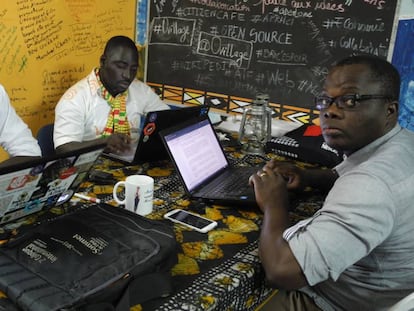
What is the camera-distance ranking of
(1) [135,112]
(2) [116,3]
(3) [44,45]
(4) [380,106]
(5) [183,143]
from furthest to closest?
(2) [116,3]
(3) [44,45]
(1) [135,112]
(5) [183,143]
(4) [380,106]

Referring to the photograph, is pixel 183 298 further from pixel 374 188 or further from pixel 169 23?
pixel 169 23

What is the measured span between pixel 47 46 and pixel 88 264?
2.18 metres

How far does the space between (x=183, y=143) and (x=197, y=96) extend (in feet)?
5.71

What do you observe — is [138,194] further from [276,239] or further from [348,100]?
[348,100]

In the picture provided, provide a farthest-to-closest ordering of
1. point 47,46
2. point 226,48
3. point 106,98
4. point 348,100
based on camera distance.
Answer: point 226,48
point 47,46
point 106,98
point 348,100

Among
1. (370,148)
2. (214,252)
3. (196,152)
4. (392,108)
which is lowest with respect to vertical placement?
(214,252)

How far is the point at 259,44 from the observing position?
2998mm

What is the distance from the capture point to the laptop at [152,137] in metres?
1.72

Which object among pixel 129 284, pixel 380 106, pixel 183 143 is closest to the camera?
pixel 129 284

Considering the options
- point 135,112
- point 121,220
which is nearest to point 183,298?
point 121,220

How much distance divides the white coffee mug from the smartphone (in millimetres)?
70

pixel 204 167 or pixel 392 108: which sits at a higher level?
pixel 392 108

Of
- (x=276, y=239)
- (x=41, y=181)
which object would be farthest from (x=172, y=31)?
(x=276, y=239)

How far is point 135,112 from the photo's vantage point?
2572 mm
